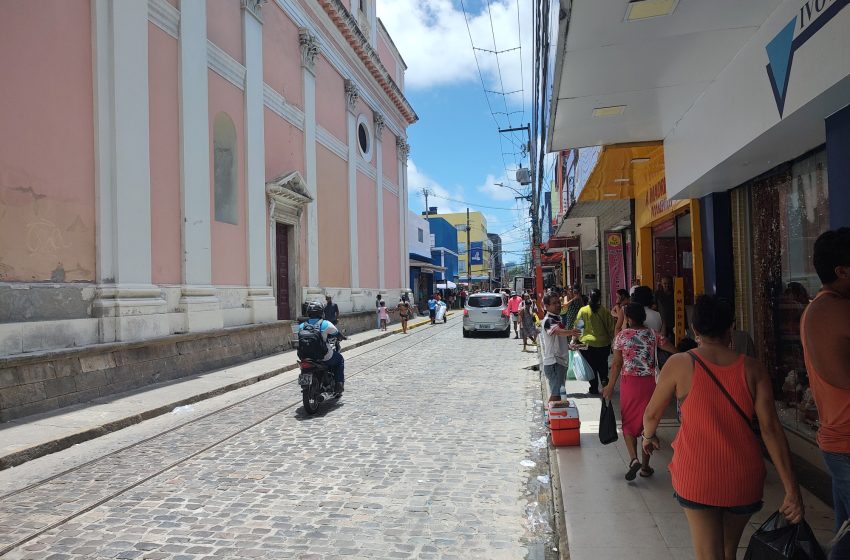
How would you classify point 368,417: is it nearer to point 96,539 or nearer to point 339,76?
point 96,539

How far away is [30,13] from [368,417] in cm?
822

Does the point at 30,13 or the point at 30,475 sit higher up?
the point at 30,13

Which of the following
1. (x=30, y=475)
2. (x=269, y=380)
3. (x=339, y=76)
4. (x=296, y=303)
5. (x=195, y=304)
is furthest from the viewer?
(x=339, y=76)

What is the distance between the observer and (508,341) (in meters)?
18.2

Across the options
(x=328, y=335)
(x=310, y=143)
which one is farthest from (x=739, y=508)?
(x=310, y=143)

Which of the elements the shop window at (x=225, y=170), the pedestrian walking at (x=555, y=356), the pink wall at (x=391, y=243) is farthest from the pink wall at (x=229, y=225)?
the pink wall at (x=391, y=243)

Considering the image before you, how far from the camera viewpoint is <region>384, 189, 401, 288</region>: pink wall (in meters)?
29.3

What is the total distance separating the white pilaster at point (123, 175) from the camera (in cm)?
982

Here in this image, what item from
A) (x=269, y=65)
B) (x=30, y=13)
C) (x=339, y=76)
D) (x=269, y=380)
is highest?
(x=339, y=76)

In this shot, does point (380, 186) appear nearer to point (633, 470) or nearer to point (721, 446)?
point (633, 470)

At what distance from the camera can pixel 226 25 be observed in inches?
571

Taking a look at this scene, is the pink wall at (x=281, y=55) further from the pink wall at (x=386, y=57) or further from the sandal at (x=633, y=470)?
the sandal at (x=633, y=470)

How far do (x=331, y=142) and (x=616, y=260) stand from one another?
484 inches

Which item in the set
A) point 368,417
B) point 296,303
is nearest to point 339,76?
point 296,303
